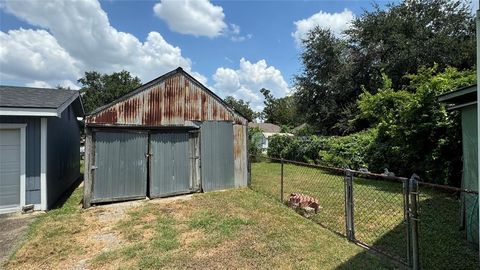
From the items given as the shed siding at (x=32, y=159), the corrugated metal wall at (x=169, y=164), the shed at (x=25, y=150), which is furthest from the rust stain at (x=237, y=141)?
the shed siding at (x=32, y=159)

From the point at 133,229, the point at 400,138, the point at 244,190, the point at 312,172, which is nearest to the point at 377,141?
the point at 400,138

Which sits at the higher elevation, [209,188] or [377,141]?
[377,141]

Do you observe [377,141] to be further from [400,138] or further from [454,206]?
[454,206]

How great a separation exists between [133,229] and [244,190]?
425cm

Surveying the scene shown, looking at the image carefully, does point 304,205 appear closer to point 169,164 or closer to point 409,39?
point 169,164

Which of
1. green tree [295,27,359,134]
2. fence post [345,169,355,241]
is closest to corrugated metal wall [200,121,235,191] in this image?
fence post [345,169,355,241]

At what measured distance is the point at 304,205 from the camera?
666cm

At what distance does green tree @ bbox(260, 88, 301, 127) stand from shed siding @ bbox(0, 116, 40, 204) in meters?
44.7

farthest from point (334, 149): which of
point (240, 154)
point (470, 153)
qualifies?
point (470, 153)

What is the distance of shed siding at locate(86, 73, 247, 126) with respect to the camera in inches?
309

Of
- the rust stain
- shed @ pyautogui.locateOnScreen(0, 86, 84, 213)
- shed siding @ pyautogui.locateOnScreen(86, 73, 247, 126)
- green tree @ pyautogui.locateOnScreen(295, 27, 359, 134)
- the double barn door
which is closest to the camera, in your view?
shed @ pyautogui.locateOnScreen(0, 86, 84, 213)

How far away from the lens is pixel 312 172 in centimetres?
1353

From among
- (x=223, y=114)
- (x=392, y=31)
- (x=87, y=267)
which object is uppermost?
(x=392, y=31)

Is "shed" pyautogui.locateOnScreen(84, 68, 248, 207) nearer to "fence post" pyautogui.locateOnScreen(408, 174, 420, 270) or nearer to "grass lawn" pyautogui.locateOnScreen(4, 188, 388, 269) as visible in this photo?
"grass lawn" pyautogui.locateOnScreen(4, 188, 388, 269)
